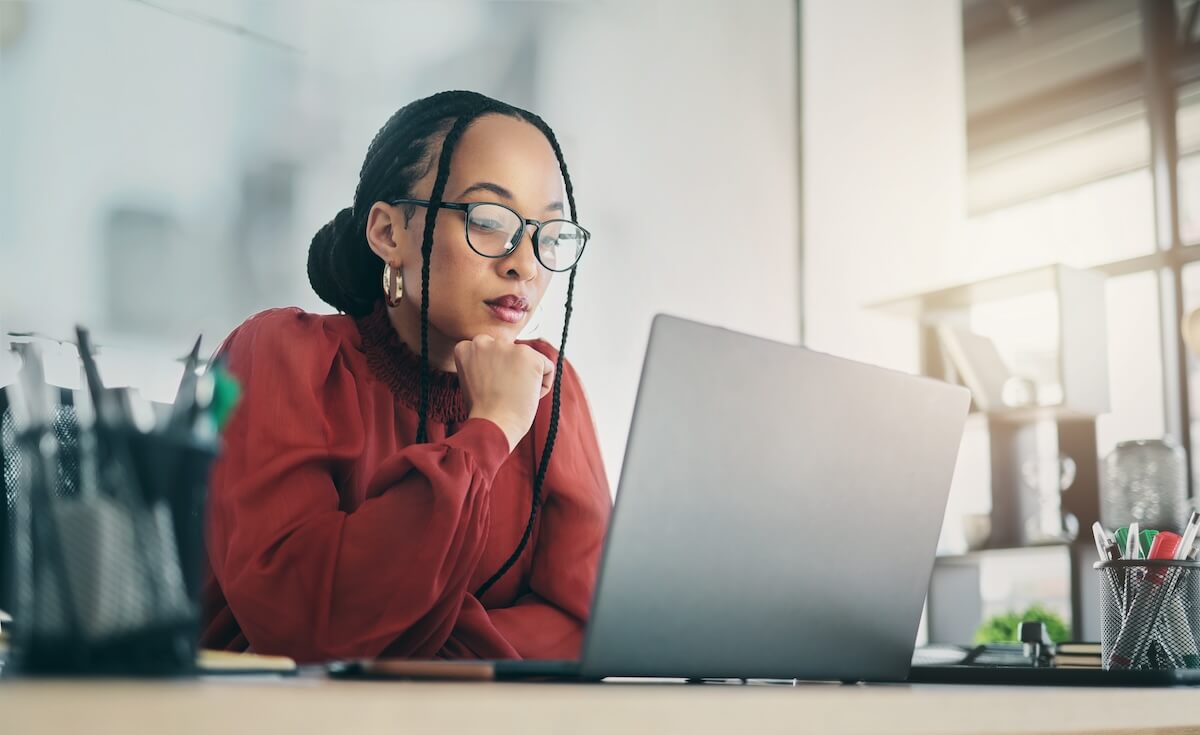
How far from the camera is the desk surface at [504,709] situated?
1.04 ft

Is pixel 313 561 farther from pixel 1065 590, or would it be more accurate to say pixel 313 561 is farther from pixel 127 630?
pixel 1065 590

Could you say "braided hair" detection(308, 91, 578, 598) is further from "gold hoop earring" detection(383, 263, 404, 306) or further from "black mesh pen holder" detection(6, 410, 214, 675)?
"black mesh pen holder" detection(6, 410, 214, 675)

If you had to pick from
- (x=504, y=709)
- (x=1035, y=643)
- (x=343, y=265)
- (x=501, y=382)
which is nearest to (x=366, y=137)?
(x=343, y=265)

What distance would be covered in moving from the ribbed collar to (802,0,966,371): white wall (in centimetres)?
203

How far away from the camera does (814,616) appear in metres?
0.74

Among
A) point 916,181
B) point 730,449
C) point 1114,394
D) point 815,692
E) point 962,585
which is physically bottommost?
point 962,585

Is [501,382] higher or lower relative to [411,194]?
lower

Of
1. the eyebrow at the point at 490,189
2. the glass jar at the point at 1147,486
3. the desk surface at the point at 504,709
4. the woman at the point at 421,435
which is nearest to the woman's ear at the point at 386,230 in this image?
the woman at the point at 421,435

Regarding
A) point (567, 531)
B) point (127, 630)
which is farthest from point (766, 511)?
point (567, 531)

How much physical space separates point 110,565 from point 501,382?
802mm

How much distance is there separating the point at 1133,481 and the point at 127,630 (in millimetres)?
3174

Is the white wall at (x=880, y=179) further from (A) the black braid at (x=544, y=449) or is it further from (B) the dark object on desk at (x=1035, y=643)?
(B) the dark object on desk at (x=1035, y=643)

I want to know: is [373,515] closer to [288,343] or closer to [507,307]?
[288,343]

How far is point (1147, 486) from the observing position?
309cm
